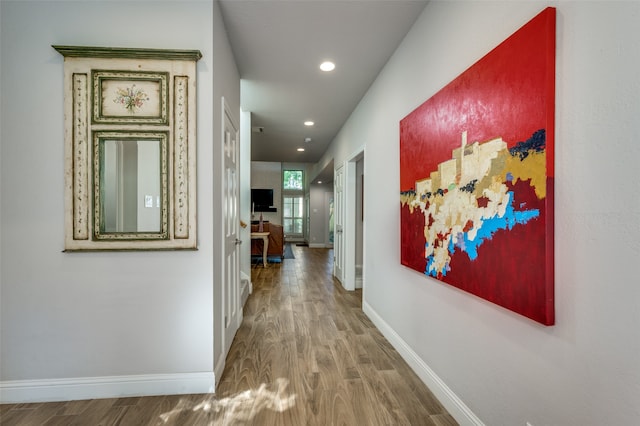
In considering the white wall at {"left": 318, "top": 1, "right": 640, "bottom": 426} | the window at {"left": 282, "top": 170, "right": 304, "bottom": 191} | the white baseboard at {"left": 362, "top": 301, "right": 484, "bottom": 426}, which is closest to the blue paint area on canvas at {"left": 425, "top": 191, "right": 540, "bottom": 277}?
the white wall at {"left": 318, "top": 1, "right": 640, "bottom": 426}

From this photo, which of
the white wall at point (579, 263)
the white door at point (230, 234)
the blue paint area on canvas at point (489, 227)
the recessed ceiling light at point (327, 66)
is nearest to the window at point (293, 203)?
the white door at point (230, 234)

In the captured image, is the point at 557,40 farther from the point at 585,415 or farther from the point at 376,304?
the point at 376,304

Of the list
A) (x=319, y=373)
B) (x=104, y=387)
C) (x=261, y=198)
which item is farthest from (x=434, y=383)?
(x=261, y=198)

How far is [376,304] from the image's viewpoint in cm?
336

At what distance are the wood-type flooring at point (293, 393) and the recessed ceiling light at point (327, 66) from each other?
265 centimetres

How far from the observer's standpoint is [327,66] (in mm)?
3135

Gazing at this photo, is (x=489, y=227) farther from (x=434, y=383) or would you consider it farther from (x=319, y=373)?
(x=319, y=373)

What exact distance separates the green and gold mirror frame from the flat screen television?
870cm

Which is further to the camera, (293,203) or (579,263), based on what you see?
(293,203)

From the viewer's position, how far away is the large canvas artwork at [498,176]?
1179mm

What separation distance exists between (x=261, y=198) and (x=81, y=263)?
8743 mm

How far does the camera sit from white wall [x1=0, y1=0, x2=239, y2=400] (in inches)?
78.1

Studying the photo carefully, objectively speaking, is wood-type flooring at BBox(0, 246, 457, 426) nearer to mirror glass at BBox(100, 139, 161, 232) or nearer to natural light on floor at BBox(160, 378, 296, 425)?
natural light on floor at BBox(160, 378, 296, 425)

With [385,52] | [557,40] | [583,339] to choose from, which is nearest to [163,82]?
[385,52]
